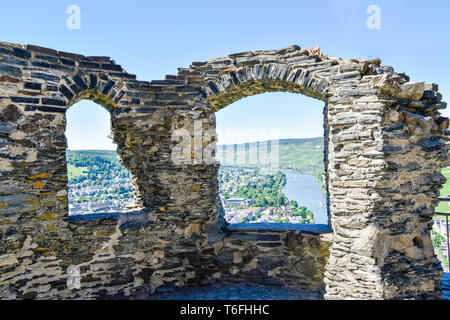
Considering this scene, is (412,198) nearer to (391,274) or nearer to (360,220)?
(360,220)

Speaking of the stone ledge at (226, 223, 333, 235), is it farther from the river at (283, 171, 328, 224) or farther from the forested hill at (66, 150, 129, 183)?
the forested hill at (66, 150, 129, 183)

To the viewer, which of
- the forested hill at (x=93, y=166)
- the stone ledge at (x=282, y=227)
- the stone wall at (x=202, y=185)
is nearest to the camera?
the stone wall at (x=202, y=185)

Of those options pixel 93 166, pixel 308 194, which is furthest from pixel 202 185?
pixel 93 166

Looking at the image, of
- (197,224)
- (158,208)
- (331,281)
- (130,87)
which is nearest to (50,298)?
(158,208)

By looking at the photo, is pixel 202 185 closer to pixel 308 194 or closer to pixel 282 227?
pixel 282 227

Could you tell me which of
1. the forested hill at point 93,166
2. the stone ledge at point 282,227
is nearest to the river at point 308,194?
the stone ledge at point 282,227

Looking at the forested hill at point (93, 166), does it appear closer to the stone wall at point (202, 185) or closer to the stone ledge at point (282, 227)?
the stone wall at point (202, 185)

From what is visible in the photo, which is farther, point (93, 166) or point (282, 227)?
point (93, 166)
